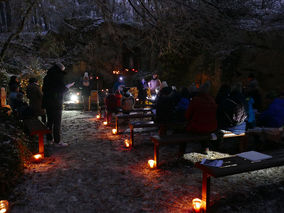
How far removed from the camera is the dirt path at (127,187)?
10.1 ft

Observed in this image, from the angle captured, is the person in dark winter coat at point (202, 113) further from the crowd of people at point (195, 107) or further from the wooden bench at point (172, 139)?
the wooden bench at point (172, 139)

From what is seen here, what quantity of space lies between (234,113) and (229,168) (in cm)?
230

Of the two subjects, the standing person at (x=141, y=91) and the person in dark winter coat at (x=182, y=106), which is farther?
the standing person at (x=141, y=91)

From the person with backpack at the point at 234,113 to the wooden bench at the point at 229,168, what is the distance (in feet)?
5.44

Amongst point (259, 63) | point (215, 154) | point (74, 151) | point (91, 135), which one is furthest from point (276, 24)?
point (74, 151)

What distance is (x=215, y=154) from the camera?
516cm

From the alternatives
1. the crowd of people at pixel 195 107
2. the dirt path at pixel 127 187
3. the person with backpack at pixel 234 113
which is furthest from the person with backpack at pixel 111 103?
the person with backpack at pixel 234 113

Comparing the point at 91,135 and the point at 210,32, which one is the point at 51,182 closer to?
the point at 91,135

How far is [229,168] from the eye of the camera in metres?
2.70

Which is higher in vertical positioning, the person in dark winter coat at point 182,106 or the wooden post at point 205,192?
the person in dark winter coat at point 182,106

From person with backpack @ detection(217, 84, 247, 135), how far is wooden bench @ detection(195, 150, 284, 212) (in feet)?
5.44

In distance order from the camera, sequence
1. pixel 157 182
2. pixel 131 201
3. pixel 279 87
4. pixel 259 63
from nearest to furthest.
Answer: pixel 131 201 → pixel 157 182 → pixel 279 87 → pixel 259 63

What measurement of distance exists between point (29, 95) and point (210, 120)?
5419mm

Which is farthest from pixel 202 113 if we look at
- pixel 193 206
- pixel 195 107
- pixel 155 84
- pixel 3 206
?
pixel 155 84
